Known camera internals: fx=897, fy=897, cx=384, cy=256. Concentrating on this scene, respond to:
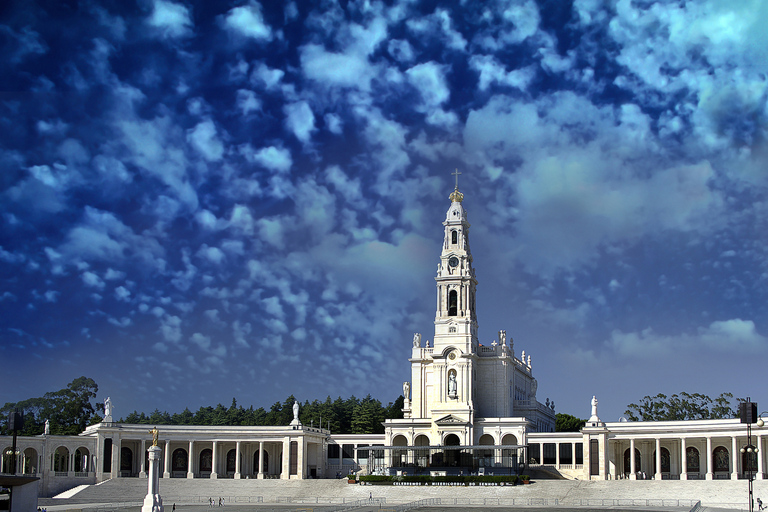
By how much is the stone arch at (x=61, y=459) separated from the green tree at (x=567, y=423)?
65.5m

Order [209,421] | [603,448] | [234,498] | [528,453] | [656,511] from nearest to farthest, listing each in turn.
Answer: [656,511] → [234,498] → [603,448] → [528,453] → [209,421]

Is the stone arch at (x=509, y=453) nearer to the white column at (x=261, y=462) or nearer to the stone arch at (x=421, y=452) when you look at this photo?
the stone arch at (x=421, y=452)

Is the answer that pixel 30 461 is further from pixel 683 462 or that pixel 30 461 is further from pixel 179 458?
pixel 683 462

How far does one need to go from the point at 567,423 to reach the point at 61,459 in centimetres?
6890

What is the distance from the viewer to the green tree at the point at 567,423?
419ft

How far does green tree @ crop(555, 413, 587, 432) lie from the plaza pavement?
47097 millimetres

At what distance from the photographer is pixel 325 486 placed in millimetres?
84312

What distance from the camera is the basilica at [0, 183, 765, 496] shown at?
286 ft

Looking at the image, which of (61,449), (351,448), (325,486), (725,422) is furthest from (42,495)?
(725,422)

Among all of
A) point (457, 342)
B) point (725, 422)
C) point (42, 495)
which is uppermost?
point (457, 342)

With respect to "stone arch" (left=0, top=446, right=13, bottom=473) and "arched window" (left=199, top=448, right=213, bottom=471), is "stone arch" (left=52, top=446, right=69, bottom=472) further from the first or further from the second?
"arched window" (left=199, top=448, right=213, bottom=471)

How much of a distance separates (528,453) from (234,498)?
32.3 metres

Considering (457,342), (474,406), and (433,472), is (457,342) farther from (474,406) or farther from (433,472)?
(433,472)

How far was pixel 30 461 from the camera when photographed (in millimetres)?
96938
